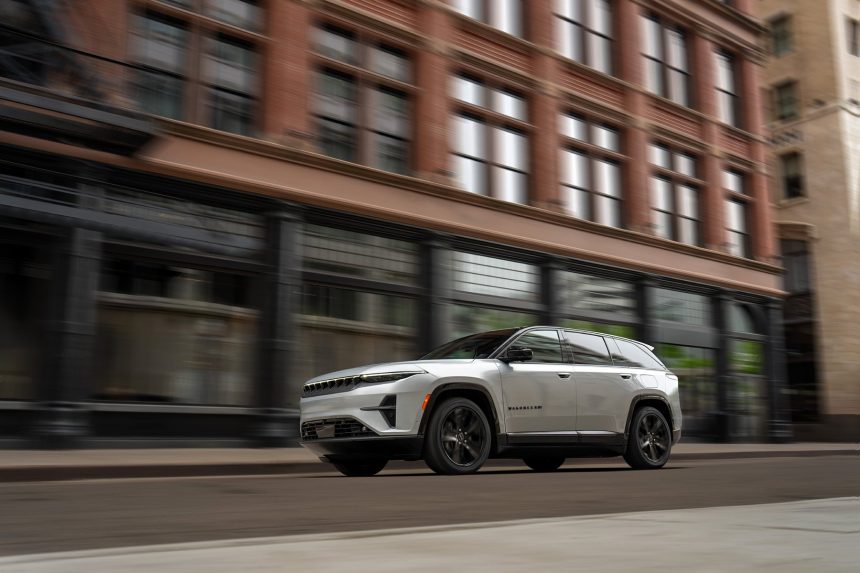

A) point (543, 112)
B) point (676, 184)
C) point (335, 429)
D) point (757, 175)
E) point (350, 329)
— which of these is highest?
point (757, 175)

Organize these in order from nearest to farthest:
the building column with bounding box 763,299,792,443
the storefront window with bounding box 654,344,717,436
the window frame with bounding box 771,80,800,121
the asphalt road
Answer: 1. the asphalt road
2. the storefront window with bounding box 654,344,717,436
3. the building column with bounding box 763,299,792,443
4. the window frame with bounding box 771,80,800,121

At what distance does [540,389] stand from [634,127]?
14.6 m

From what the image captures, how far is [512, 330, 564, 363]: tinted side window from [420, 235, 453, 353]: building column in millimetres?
6628

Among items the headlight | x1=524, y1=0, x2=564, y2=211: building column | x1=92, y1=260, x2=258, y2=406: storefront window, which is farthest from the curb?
x1=524, y1=0, x2=564, y2=211: building column

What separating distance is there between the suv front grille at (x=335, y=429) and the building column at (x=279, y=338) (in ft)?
17.3

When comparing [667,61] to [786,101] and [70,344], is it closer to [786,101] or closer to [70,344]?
[786,101]

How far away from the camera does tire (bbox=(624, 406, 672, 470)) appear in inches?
405

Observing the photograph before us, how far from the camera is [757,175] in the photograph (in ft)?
86.1

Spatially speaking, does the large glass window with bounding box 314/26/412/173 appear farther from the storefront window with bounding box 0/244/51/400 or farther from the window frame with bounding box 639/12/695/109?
the window frame with bounding box 639/12/695/109

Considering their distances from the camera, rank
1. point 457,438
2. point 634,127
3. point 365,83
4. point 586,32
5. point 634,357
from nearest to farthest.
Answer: point 457,438 < point 634,357 < point 365,83 < point 586,32 < point 634,127

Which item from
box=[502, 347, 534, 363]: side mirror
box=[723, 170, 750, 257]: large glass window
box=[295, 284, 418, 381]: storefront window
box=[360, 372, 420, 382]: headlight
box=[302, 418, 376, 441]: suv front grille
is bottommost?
box=[302, 418, 376, 441]: suv front grille

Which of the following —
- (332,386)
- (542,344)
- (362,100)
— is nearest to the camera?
(332,386)

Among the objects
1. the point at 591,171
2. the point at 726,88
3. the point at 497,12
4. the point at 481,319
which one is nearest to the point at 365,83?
the point at 497,12

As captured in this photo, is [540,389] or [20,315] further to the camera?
[20,315]
